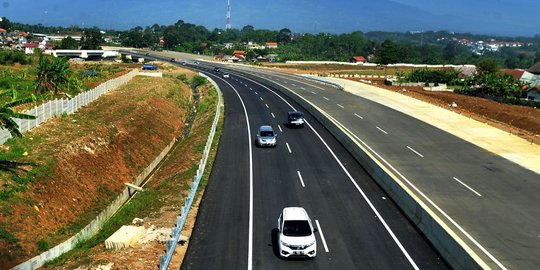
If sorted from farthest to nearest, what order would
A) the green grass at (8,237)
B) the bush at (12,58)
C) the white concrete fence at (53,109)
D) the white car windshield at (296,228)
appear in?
the bush at (12,58) → the white concrete fence at (53,109) → the green grass at (8,237) → the white car windshield at (296,228)

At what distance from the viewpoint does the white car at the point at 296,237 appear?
21.3 metres

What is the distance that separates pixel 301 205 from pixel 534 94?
73.0 metres

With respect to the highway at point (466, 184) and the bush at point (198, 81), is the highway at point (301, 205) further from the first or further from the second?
the bush at point (198, 81)

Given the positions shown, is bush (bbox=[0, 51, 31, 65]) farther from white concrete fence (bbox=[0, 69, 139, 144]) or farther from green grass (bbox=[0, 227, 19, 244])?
green grass (bbox=[0, 227, 19, 244])

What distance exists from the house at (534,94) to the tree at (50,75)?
77.1 m

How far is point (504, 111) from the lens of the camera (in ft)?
227

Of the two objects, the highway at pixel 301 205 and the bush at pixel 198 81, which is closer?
the highway at pixel 301 205

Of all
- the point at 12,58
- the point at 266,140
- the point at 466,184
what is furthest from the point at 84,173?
the point at 12,58

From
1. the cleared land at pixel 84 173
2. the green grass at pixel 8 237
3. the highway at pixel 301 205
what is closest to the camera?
the highway at pixel 301 205

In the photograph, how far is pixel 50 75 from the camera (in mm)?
61406

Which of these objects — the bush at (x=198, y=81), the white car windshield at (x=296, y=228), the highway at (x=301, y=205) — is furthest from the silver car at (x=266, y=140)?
the bush at (x=198, y=81)

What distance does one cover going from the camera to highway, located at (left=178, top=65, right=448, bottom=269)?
2164 centimetres

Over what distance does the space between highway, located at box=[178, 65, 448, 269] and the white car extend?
0.52 metres

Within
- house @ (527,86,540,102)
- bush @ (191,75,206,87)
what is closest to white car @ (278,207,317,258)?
house @ (527,86,540,102)
